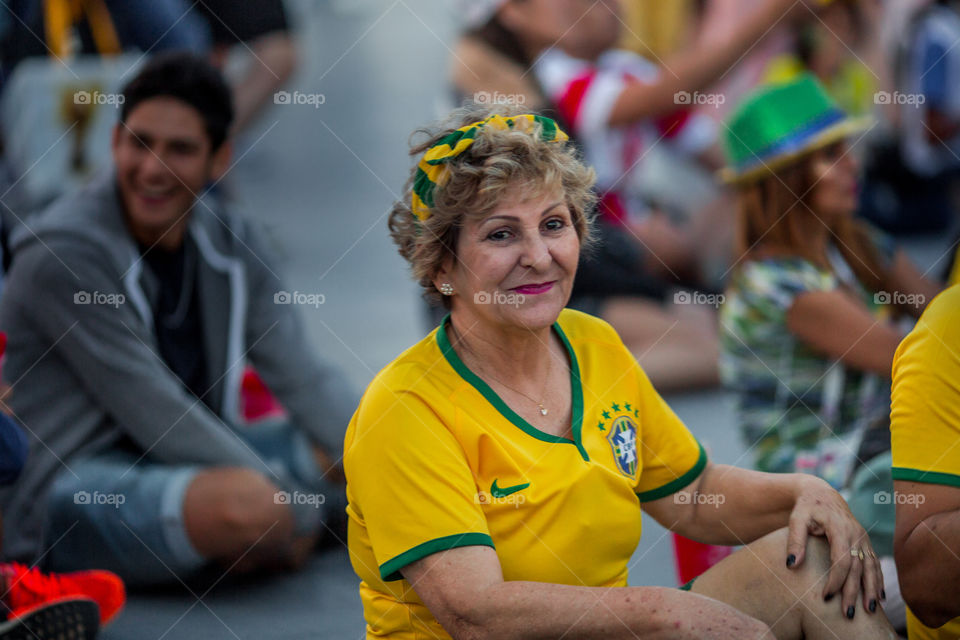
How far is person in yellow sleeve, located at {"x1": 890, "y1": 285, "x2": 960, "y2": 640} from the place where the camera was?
190cm

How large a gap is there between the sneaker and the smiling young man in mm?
442

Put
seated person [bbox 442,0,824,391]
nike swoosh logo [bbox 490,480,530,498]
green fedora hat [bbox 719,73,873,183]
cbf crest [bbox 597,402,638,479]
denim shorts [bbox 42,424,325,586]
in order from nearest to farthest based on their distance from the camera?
1. nike swoosh logo [bbox 490,480,530,498]
2. cbf crest [bbox 597,402,638,479]
3. denim shorts [bbox 42,424,325,586]
4. green fedora hat [bbox 719,73,873,183]
5. seated person [bbox 442,0,824,391]

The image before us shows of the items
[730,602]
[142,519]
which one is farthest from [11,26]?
[730,602]

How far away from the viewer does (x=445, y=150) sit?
1.99 m

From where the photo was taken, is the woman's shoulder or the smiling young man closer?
the woman's shoulder

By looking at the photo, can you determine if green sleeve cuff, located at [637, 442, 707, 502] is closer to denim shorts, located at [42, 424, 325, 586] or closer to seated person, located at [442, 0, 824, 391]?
denim shorts, located at [42, 424, 325, 586]

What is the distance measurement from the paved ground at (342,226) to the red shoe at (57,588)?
0.09m

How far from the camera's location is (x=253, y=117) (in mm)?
4836

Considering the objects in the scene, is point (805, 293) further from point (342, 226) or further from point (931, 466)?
point (342, 226)

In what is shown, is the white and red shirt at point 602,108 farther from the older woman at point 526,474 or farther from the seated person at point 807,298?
the older woman at point 526,474

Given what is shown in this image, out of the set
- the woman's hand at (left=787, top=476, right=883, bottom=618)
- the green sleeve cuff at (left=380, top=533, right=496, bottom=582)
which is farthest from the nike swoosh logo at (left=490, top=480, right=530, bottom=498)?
the woman's hand at (left=787, top=476, right=883, bottom=618)

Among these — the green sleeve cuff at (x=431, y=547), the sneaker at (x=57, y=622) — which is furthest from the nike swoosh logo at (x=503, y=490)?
the sneaker at (x=57, y=622)

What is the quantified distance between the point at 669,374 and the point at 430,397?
9.49 feet

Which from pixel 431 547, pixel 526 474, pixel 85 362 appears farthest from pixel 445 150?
pixel 85 362
